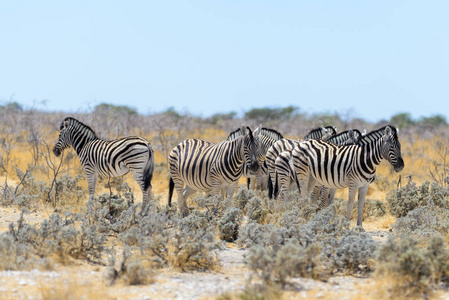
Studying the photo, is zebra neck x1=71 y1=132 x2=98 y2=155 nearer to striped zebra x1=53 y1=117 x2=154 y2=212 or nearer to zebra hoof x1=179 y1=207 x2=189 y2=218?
striped zebra x1=53 y1=117 x2=154 y2=212

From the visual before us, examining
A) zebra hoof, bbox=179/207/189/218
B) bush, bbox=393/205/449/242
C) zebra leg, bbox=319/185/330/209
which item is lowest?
zebra hoof, bbox=179/207/189/218

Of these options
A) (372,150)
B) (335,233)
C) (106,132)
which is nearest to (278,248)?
(335,233)

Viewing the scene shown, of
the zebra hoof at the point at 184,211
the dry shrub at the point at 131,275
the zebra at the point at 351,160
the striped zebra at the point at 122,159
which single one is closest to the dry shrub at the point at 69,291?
the dry shrub at the point at 131,275

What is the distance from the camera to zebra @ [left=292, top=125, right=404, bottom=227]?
985 cm

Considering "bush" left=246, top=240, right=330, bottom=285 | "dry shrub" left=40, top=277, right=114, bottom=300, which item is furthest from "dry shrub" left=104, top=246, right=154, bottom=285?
"bush" left=246, top=240, right=330, bottom=285

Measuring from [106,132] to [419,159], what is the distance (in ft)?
39.1

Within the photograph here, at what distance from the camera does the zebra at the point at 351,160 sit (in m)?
9.85

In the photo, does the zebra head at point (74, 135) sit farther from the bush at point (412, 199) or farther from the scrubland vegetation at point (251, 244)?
the bush at point (412, 199)

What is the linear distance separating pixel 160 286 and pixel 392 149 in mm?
5607

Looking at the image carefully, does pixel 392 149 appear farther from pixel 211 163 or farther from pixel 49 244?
pixel 49 244

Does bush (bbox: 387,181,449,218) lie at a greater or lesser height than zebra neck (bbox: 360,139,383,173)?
lesser

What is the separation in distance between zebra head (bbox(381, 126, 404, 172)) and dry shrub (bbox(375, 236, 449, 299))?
360cm

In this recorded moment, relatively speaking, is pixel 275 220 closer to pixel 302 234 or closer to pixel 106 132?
pixel 302 234

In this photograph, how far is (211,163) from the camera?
9922mm
